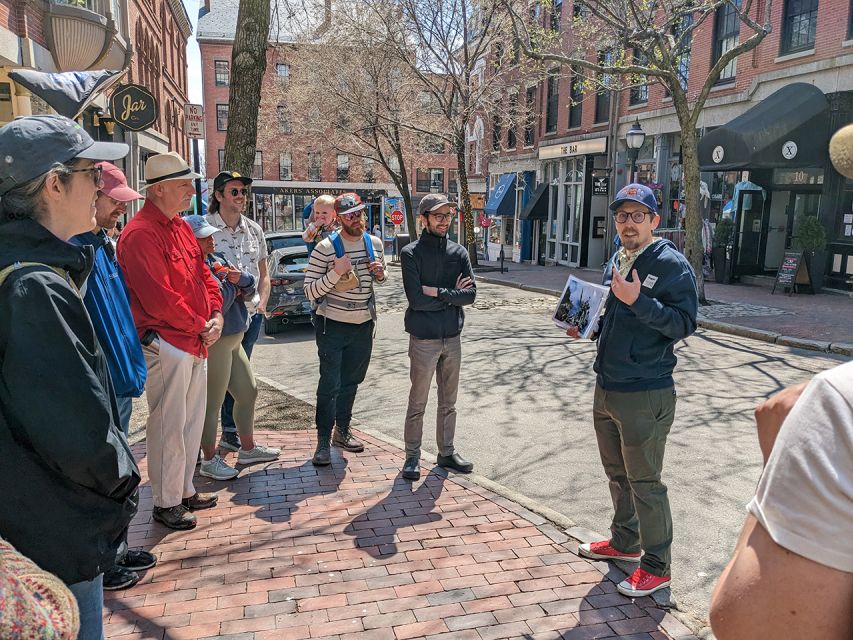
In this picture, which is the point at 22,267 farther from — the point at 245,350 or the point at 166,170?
the point at 245,350

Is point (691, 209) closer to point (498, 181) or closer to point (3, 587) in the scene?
point (3, 587)

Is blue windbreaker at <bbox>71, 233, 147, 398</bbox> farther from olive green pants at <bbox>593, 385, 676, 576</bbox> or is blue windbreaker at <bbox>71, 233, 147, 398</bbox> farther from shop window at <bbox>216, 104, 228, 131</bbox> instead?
shop window at <bbox>216, 104, 228, 131</bbox>

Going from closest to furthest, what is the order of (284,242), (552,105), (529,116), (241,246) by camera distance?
1. (241,246)
2. (284,242)
3. (552,105)
4. (529,116)

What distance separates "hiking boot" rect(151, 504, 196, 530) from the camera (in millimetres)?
4219

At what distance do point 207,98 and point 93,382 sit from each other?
182 feet

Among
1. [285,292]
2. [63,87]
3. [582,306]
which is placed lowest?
[285,292]

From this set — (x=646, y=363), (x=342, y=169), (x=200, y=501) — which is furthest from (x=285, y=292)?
(x=342, y=169)

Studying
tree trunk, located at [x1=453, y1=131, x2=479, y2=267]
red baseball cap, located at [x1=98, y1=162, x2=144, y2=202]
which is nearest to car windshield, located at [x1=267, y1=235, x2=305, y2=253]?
red baseball cap, located at [x1=98, y1=162, x2=144, y2=202]

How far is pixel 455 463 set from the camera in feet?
17.4

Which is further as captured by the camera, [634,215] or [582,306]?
[582,306]

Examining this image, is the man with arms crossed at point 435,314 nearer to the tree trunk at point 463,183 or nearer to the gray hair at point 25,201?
the gray hair at point 25,201

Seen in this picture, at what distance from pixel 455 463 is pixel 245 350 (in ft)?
6.25

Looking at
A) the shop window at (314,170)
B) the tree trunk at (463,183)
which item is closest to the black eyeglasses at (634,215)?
the tree trunk at (463,183)

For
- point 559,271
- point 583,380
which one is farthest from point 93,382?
point 559,271
